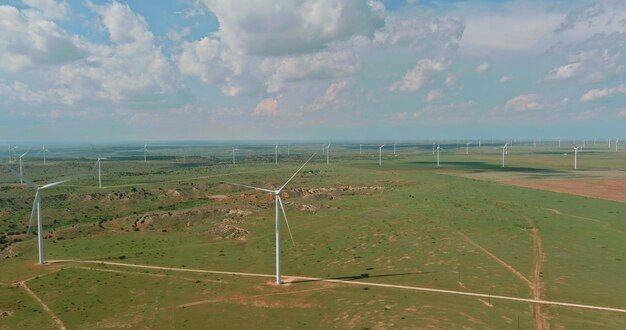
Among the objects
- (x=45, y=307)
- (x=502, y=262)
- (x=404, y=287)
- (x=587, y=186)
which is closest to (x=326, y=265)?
(x=404, y=287)

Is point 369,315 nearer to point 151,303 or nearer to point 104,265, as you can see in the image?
point 151,303

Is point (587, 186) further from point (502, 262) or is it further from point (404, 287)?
point (404, 287)

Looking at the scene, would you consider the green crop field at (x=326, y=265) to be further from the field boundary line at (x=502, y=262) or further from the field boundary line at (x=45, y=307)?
the field boundary line at (x=502, y=262)

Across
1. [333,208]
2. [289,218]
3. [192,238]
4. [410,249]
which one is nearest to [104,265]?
[192,238]

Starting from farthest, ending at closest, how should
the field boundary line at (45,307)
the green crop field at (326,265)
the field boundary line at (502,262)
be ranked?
the field boundary line at (502,262) → the green crop field at (326,265) → the field boundary line at (45,307)

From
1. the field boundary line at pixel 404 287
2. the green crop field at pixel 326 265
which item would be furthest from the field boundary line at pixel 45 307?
the field boundary line at pixel 404 287

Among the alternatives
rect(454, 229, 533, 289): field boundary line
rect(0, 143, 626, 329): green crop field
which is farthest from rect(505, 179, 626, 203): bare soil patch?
rect(454, 229, 533, 289): field boundary line
